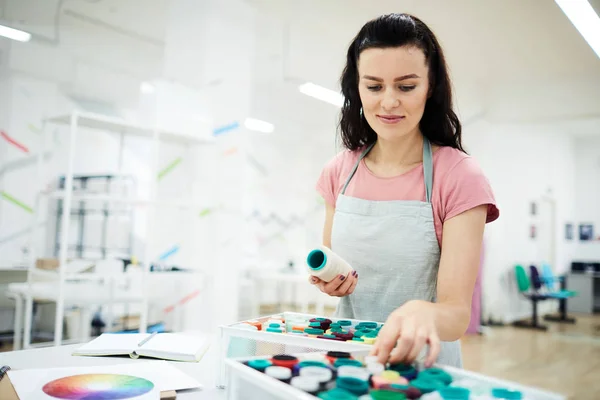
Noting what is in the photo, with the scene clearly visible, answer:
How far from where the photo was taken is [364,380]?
1.93 feet

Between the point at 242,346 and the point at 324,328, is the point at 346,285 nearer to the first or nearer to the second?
the point at 324,328

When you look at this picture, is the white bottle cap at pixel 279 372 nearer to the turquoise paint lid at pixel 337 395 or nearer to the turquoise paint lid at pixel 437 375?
the turquoise paint lid at pixel 337 395

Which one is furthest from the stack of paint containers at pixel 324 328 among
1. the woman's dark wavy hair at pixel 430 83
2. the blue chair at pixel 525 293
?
the blue chair at pixel 525 293

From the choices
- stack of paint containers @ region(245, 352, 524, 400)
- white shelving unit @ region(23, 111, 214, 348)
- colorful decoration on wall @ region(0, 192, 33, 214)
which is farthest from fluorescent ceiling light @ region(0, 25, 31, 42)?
stack of paint containers @ region(245, 352, 524, 400)

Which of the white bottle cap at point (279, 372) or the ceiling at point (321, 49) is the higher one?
the ceiling at point (321, 49)

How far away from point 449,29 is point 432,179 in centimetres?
460

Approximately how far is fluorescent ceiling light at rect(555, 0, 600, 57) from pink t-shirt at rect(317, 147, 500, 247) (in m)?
4.04

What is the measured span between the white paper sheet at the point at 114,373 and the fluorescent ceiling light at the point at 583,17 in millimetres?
4627

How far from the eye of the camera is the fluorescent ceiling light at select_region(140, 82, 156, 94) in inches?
258

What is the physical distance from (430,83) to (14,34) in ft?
18.2

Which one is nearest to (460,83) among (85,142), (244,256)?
(244,256)

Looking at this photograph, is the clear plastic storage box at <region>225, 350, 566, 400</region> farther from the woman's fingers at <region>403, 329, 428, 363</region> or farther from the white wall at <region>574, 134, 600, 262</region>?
the white wall at <region>574, 134, 600, 262</region>

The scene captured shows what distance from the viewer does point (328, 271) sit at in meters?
0.90

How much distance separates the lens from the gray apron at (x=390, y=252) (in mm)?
1029
